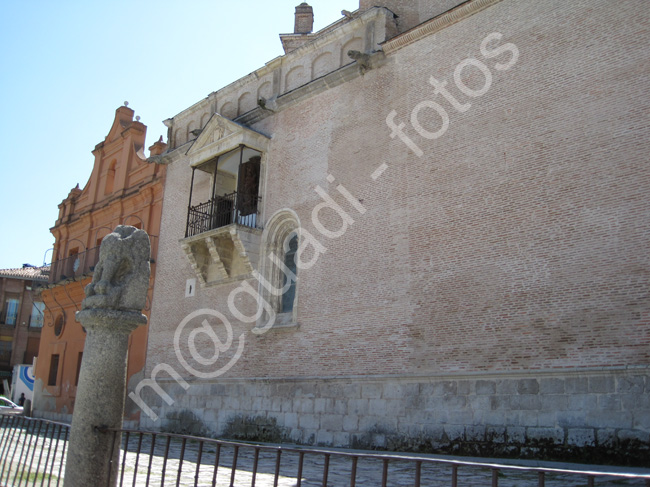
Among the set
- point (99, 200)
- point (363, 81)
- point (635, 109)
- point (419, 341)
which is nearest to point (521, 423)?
point (419, 341)

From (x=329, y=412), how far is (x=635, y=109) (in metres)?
7.43

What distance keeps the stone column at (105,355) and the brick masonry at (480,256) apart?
20.5ft

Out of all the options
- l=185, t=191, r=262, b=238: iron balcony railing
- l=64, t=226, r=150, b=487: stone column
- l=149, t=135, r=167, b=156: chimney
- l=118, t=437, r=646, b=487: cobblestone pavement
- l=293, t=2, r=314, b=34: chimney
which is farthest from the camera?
l=293, t=2, r=314, b=34: chimney

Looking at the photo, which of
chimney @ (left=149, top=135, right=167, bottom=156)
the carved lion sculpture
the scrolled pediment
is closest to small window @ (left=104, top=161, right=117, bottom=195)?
chimney @ (left=149, top=135, right=167, bottom=156)

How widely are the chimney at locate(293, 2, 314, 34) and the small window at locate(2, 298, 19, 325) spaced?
90.3 feet

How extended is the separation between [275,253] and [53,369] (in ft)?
41.5

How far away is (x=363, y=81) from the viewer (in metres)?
13.2

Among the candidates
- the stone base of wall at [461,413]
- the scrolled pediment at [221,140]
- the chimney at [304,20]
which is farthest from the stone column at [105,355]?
the chimney at [304,20]

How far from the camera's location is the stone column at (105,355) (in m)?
4.64

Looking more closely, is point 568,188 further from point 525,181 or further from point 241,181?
point 241,181

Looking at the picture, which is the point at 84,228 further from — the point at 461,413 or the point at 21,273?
the point at 21,273

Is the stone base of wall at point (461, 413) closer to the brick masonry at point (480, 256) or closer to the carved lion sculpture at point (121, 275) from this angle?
the brick masonry at point (480, 256)

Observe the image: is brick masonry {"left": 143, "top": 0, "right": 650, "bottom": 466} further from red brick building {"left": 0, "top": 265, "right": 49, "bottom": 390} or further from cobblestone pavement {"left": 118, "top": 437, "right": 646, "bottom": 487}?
red brick building {"left": 0, "top": 265, "right": 49, "bottom": 390}

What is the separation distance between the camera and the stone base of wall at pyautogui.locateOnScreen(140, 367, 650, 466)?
26.5 ft
